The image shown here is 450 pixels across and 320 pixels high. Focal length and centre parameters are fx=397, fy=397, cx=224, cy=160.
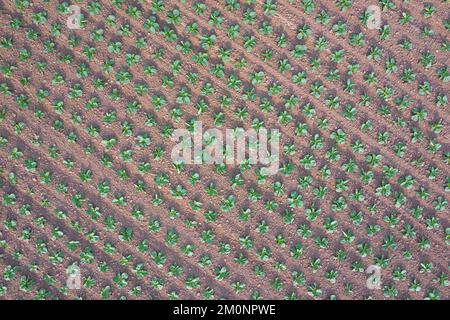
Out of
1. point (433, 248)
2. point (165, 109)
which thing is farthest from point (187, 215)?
point (433, 248)

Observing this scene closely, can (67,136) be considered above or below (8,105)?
below

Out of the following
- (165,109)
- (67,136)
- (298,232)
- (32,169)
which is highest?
(165,109)

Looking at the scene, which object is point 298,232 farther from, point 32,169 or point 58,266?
point 32,169

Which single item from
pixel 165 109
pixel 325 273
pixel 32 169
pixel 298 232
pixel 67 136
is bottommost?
pixel 325 273

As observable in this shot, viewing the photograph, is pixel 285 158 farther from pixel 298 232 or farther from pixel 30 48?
pixel 30 48

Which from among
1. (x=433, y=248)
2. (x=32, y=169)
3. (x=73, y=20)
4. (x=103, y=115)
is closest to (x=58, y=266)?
(x=32, y=169)

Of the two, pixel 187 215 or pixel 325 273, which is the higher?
pixel 187 215
